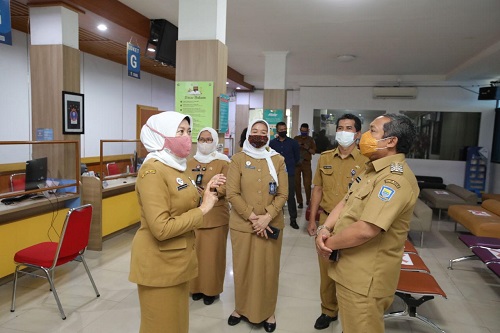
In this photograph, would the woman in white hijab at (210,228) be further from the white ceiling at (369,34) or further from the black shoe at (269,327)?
the white ceiling at (369,34)

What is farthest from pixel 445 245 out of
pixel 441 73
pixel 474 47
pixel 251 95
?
pixel 251 95

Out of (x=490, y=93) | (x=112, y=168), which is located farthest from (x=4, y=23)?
(x=490, y=93)

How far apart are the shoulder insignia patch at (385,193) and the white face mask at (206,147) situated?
1647 mm

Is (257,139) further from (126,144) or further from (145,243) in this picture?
(126,144)

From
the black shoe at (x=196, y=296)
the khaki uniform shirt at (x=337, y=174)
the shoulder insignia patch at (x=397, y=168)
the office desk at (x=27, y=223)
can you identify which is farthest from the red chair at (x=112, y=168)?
the shoulder insignia patch at (x=397, y=168)

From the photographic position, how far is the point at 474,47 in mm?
5926

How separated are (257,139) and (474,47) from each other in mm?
5362

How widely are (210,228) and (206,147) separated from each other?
0.69 m

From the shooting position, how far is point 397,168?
164cm

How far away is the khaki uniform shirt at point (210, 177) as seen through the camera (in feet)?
9.59

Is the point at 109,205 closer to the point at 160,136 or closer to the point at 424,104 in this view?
the point at 160,136

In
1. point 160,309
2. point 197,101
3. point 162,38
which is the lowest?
point 160,309

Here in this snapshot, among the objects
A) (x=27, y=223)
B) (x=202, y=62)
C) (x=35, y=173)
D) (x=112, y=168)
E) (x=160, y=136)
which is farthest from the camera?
(x=112, y=168)

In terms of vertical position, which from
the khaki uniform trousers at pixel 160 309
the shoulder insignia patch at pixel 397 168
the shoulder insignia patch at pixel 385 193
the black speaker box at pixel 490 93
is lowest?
the khaki uniform trousers at pixel 160 309
